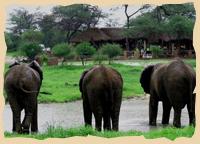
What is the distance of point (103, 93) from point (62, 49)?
3.16 ft

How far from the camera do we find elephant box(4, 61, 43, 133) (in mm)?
7570

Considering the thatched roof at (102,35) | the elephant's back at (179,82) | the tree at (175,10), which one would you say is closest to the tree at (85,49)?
the thatched roof at (102,35)

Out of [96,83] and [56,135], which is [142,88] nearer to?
[96,83]

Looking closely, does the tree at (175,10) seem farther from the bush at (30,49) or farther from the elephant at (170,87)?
the bush at (30,49)

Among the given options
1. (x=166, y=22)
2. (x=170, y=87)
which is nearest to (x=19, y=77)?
(x=166, y=22)

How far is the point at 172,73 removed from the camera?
8.40m

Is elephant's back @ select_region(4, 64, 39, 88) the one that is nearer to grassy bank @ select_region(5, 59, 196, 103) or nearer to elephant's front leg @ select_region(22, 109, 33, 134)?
grassy bank @ select_region(5, 59, 196, 103)

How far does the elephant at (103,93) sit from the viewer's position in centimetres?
774

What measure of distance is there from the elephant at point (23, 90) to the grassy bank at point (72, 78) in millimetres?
126

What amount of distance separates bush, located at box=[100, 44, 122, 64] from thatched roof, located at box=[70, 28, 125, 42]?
0.07 m

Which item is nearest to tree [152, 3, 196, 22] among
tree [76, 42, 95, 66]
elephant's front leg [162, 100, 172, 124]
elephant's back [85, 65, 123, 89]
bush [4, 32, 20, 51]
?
tree [76, 42, 95, 66]

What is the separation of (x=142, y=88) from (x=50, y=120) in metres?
1.58

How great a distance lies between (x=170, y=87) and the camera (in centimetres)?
849

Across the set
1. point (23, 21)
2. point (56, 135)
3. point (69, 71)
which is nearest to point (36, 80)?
point (69, 71)
